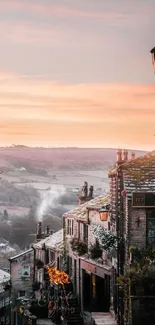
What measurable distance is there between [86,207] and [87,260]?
2.36 ft

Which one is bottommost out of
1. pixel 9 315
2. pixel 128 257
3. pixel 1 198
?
pixel 9 315

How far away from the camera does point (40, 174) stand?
368 inches

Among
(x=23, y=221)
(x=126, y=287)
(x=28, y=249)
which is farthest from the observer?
(x=28, y=249)

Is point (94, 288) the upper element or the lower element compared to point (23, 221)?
lower

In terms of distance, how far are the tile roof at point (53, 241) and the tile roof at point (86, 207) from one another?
41cm

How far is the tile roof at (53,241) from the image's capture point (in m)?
10.7

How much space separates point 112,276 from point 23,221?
1.37 metres

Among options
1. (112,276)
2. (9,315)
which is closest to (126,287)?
(112,276)

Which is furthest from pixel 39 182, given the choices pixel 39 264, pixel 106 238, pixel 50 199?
pixel 39 264

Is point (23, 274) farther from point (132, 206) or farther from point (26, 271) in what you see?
point (132, 206)


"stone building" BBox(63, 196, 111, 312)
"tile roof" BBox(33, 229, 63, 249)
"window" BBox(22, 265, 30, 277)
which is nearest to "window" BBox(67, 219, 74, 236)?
"stone building" BBox(63, 196, 111, 312)

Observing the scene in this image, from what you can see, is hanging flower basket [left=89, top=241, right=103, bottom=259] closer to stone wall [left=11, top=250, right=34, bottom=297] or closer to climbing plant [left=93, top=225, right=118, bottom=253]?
climbing plant [left=93, top=225, right=118, bottom=253]

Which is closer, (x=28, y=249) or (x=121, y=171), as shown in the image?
(x=121, y=171)

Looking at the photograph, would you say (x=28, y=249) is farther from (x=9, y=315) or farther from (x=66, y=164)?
(x=66, y=164)
